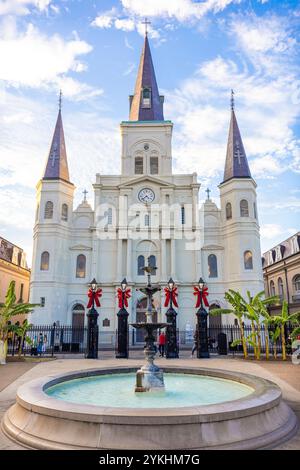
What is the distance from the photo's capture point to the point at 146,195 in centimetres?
3712

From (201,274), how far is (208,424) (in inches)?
1164

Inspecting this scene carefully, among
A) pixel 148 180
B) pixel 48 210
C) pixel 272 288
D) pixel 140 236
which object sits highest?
pixel 148 180

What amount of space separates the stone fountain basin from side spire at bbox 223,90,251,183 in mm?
31752

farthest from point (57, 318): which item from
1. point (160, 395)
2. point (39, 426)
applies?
point (39, 426)

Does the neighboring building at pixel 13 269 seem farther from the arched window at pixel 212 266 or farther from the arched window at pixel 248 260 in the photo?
the arched window at pixel 248 260

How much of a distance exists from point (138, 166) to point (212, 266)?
13525 millimetres

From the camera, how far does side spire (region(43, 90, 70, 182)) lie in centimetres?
3600

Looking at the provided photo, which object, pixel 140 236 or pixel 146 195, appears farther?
pixel 146 195

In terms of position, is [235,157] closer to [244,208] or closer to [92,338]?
[244,208]

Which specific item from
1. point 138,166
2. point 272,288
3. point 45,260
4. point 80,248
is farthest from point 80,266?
point 272,288

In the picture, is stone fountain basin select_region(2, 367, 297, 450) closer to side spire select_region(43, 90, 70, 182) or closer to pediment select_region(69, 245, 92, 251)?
pediment select_region(69, 245, 92, 251)

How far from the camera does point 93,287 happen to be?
77.2 feet

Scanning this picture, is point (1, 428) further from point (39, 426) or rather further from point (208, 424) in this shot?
point (208, 424)

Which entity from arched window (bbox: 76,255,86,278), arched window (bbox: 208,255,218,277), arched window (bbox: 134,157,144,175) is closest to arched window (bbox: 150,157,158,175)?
arched window (bbox: 134,157,144,175)
